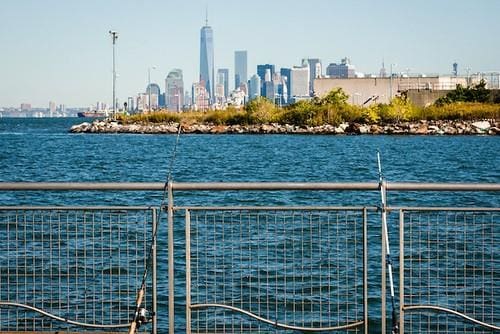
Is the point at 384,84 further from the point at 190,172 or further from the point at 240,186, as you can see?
the point at 240,186

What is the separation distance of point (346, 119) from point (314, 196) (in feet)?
266

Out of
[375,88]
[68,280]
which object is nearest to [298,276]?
[68,280]

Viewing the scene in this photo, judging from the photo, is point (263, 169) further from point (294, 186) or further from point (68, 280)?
point (294, 186)

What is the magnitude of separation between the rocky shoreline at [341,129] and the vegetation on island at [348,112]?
1490 mm

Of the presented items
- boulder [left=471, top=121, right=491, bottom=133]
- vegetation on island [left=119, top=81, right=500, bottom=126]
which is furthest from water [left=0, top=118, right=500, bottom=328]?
vegetation on island [left=119, top=81, right=500, bottom=126]

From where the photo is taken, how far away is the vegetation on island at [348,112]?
10850 centimetres

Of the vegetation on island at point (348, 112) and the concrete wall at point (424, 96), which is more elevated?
the concrete wall at point (424, 96)

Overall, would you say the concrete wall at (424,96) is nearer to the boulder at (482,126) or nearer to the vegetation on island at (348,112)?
the vegetation on island at (348,112)

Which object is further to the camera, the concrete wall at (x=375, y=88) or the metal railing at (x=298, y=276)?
the concrete wall at (x=375, y=88)

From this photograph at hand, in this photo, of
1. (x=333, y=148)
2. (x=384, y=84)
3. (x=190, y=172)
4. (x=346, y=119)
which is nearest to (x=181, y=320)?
(x=190, y=172)

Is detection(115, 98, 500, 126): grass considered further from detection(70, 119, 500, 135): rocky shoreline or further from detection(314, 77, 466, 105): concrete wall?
detection(314, 77, 466, 105): concrete wall

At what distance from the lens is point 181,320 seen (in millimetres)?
13484

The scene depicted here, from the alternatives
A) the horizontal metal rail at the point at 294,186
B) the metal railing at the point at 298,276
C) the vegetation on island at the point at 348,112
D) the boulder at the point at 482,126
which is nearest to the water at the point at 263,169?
the metal railing at the point at 298,276

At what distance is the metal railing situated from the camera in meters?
8.61
